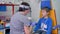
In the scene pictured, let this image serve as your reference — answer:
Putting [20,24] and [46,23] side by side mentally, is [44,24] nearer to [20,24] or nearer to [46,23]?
[46,23]

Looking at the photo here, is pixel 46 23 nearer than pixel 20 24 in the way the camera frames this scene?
No

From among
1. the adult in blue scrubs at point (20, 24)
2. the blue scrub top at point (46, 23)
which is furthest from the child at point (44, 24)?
the adult in blue scrubs at point (20, 24)

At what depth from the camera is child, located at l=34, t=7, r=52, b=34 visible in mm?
2638

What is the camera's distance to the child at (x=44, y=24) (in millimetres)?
2638

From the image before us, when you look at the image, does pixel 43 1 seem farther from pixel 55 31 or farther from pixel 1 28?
pixel 1 28

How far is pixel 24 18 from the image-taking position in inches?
80.2

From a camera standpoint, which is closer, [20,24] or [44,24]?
[20,24]

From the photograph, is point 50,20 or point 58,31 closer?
point 50,20

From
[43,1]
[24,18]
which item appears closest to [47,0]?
[43,1]

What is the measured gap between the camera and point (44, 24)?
9.04ft

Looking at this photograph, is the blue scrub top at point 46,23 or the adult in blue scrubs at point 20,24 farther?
the blue scrub top at point 46,23

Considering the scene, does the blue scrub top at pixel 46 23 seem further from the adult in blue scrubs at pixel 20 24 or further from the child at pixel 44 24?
the adult in blue scrubs at pixel 20 24

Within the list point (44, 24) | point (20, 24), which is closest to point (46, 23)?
point (44, 24)

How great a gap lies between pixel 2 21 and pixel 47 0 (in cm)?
108
